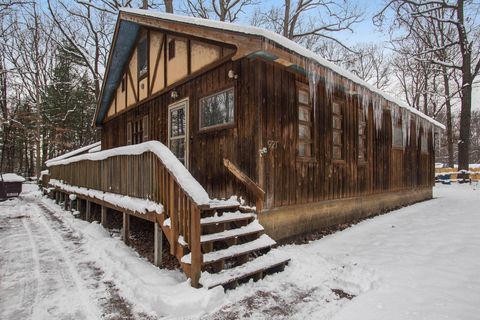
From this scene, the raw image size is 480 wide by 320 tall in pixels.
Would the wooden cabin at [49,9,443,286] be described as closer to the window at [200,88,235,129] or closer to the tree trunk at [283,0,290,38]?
the window at [200,88,235,129]

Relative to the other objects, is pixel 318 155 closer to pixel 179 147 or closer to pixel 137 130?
pixel 179 147

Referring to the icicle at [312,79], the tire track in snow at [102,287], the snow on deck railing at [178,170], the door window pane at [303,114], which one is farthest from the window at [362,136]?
the tire track in snow at [102,287]

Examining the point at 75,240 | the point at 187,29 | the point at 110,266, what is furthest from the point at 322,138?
the point at 75,240

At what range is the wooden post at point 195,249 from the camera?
3.25m

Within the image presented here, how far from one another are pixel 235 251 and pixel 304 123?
3.12 m

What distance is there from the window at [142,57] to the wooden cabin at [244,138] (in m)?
0.06

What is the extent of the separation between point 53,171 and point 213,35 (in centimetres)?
1079

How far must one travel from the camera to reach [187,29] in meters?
5.71

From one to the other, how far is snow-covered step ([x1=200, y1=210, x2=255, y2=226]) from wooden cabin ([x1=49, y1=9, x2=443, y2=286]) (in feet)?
0.10

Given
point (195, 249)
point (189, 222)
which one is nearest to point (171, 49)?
point (189, 222)

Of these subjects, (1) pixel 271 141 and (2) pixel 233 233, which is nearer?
(2) pixel 233 233

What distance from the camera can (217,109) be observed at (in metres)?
5.63

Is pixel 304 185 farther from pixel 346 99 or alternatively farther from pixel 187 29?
pixel 187 29

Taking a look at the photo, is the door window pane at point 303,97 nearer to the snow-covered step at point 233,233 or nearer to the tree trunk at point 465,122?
the snow-covered step at point 233,233
